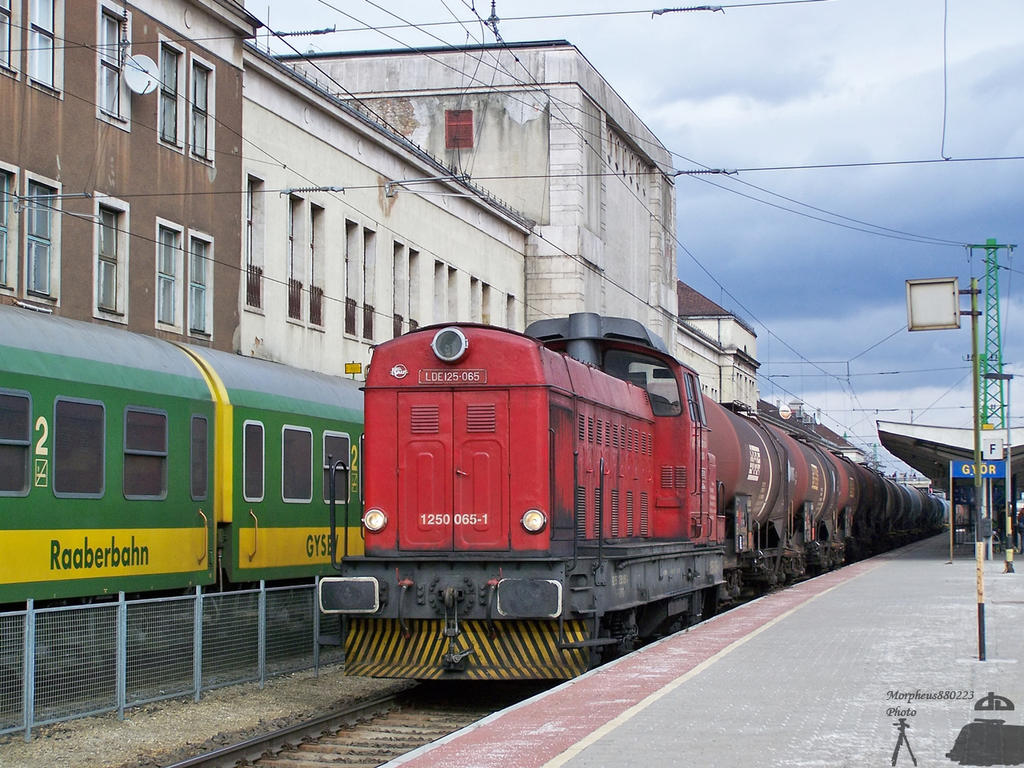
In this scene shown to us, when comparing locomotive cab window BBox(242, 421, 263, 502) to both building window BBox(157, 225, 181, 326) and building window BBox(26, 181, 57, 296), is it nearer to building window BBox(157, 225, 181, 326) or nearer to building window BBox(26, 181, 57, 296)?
building window BBox(26, 181, 57, 296)

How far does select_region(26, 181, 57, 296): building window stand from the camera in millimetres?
19375

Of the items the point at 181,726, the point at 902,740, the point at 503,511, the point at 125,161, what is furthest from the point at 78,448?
the point at 125,161

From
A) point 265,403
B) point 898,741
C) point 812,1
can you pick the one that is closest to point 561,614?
point 898,741

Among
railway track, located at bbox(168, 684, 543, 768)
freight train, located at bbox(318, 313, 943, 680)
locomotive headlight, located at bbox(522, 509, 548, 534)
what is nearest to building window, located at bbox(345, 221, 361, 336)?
freight train, located at bbox(318, 313, 943, 680)

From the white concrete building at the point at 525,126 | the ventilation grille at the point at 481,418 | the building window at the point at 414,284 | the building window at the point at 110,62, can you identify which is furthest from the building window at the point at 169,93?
the white concrete building at the point at 525,126

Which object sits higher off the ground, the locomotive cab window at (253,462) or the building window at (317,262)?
the building window at (317,262)

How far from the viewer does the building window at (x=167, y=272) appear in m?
23.0

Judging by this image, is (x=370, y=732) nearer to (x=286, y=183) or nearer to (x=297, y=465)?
(x=297, y=465)

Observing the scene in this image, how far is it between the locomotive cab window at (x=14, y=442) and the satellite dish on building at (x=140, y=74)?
10382mm

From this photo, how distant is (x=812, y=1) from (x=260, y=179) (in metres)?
13.2

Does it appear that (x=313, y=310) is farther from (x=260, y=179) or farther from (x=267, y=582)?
(x=267, y=582)

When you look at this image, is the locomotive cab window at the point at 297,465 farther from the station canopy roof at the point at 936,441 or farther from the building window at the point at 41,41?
the station canopy roof at the point at 936,441

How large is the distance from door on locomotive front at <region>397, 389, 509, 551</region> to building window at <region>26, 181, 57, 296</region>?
8.50 meters

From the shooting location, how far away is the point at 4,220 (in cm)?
1878
